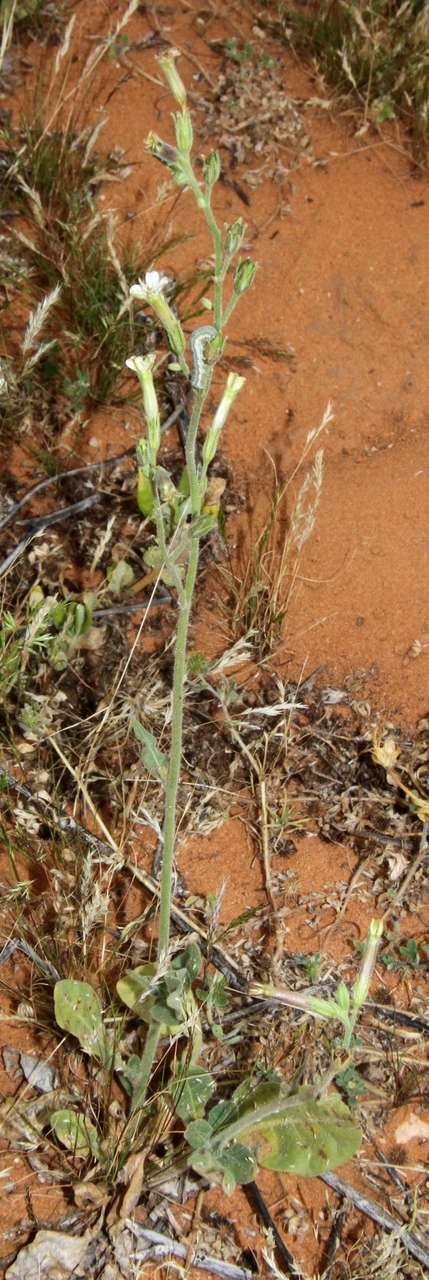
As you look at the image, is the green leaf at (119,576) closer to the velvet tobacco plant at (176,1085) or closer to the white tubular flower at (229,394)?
the velvet tobacco plant at (176,1085)

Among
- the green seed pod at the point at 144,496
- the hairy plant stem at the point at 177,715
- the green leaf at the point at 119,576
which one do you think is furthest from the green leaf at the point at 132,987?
the green seed pod at the point at 144,496

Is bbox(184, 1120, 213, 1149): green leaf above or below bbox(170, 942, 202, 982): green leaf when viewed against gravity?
below

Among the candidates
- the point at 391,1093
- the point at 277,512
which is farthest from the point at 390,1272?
the point at 277,512

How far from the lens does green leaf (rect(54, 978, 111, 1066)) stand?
2.46m

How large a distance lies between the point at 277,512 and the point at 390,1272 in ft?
6.61

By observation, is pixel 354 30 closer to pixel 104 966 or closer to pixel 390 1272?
pixel 104 966

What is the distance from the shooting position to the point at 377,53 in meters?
4.09

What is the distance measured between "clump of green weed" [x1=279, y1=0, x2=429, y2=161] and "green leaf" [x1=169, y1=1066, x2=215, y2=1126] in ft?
10.7

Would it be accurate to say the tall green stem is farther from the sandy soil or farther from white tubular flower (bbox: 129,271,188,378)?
the sandy soil

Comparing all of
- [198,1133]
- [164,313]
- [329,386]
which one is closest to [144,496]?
[329,386]

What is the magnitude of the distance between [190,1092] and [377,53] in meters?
3.55

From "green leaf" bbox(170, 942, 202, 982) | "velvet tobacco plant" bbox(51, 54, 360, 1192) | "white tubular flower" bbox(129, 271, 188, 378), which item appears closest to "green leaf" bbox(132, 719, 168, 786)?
"velvet tobacco plant" bbox(51, 54, 360, 1192)

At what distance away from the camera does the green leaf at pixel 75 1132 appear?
7.92 feet

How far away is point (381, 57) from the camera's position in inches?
161
